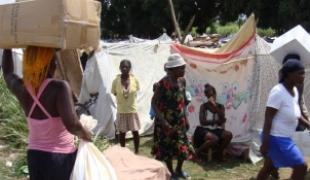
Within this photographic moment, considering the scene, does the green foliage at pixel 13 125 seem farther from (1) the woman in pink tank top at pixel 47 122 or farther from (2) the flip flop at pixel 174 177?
(1) the woman in pink tank top at pixel 47 122

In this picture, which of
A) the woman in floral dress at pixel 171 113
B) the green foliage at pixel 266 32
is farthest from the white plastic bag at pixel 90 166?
the green foliage at pixel 266 32

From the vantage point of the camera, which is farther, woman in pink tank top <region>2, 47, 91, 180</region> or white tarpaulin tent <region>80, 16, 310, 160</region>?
white tarpaulin tent <region>80, 16, 310, 160</region>

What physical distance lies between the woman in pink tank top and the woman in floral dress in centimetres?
300

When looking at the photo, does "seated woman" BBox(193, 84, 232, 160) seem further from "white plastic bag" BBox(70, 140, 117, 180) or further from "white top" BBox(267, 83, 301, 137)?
"white plastic bag" BBox(70, 140, 117, 180)

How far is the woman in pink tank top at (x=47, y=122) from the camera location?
9.66ft

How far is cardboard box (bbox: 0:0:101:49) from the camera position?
2.89 metres

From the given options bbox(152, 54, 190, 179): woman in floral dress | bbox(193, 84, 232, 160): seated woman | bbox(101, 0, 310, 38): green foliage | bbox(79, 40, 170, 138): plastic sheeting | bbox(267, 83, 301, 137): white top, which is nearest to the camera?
bbox(267, 83, 301, 137): white top

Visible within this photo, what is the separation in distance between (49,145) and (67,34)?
2.12 ft

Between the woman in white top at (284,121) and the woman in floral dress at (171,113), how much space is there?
1491mm

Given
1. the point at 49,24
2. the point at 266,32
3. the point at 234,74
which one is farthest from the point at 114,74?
the point at 266,32

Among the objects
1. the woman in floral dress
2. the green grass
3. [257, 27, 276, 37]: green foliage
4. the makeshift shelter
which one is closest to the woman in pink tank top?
the woman in floral dress

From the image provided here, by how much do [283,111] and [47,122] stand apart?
2.43m

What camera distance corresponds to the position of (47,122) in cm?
300

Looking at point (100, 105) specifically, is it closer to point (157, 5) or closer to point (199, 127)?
point (199, 127)
